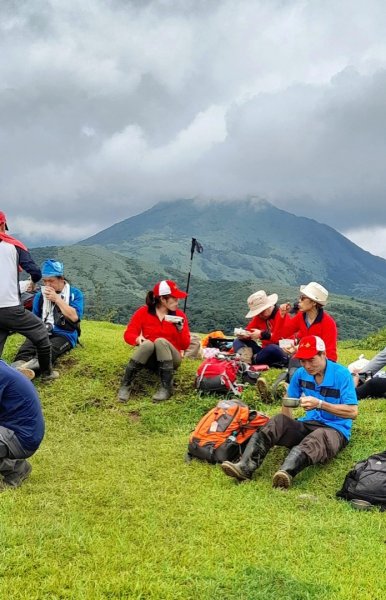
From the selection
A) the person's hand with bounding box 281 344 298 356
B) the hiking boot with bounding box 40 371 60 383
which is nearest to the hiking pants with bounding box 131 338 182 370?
the hiking boot with bounding box 40 371 60 383

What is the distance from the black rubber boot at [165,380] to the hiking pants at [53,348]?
266cm

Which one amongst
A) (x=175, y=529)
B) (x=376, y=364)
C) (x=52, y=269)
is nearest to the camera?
(x=175, y=529)

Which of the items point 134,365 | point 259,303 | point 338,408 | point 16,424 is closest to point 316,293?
point 259,303

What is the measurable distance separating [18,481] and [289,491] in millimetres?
3408

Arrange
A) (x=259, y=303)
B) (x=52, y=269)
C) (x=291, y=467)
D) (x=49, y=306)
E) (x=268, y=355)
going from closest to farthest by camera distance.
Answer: (x=291, y=467) → (x=52, y=269) → (x=49, y=306) → (x=268, y=355) → (x=259, y=303)

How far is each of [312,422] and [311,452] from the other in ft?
2.38

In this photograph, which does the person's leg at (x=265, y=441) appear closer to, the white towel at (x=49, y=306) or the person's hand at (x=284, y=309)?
the person's hand at (x=284, y=309)

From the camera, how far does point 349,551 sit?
495cm

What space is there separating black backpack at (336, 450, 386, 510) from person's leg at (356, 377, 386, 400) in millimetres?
3637

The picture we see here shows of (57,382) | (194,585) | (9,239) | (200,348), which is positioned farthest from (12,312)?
(194,585)

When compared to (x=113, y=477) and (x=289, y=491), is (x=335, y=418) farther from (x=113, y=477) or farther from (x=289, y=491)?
(x=113, y=477)

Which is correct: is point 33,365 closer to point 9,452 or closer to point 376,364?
point 9,452

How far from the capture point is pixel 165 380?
34.0 ft

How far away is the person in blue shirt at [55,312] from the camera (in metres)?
11.1
